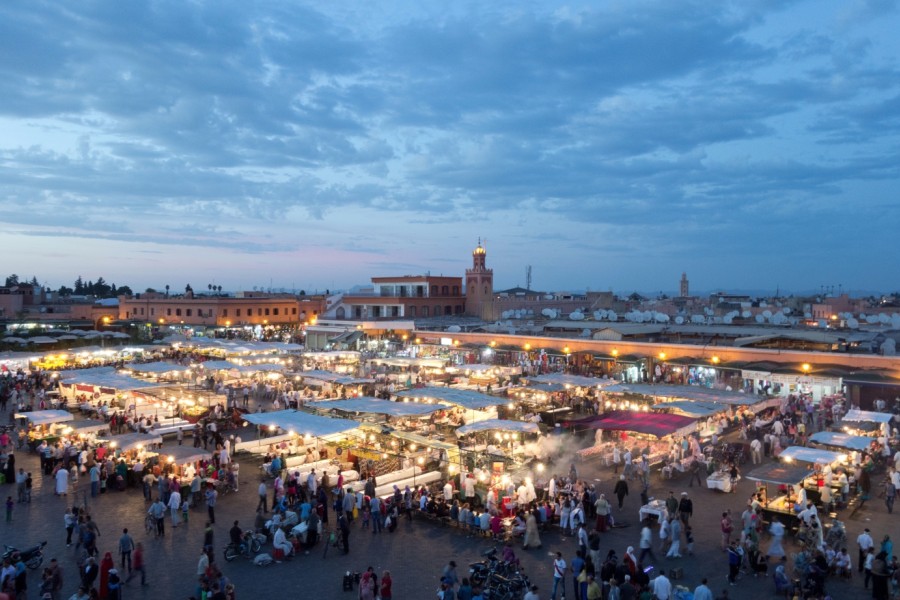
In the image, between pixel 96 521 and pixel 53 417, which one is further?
pixel 53 417

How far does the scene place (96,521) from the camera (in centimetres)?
1306

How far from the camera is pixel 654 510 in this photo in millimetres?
12734

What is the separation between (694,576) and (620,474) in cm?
570

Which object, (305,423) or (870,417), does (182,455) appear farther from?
(870,417)

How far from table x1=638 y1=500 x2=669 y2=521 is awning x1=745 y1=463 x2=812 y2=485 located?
171cm

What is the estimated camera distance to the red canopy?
1647cm

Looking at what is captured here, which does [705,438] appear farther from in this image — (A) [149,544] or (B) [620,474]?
(A) [149,544]

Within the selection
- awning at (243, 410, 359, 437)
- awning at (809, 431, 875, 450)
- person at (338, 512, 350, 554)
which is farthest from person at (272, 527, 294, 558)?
awning at (809, 431, 875, 450)

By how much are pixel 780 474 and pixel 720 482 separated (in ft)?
7.44

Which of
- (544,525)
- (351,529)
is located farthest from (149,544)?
(544,525)

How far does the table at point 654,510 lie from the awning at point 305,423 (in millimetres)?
6880

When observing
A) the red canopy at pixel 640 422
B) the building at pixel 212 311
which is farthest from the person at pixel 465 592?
the building at pixel 212 311

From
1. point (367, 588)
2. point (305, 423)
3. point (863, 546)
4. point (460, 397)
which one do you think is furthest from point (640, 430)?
point (367, 588)

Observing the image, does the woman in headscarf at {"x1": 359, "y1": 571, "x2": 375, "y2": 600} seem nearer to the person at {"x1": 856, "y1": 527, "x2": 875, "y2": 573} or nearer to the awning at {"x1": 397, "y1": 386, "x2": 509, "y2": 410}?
the person at {"x1": 856, "y1": 527, "x2": 875, "y2": 573}
